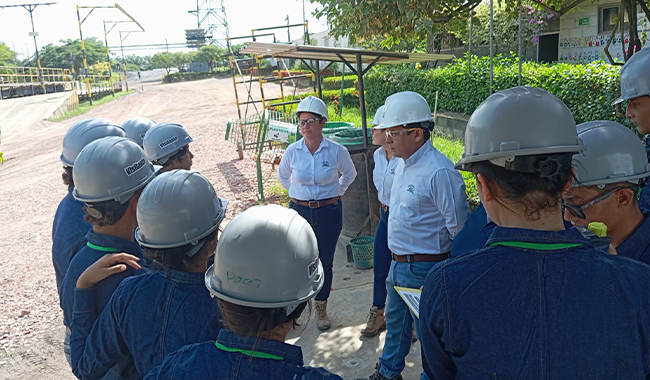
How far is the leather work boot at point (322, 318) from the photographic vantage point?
4887mm

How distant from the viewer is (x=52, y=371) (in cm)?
459

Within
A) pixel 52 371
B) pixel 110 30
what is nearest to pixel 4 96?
pixel 110 30

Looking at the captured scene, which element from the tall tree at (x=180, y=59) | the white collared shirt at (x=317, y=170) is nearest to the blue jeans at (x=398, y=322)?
the white collared shirt at (x=317, y=170)

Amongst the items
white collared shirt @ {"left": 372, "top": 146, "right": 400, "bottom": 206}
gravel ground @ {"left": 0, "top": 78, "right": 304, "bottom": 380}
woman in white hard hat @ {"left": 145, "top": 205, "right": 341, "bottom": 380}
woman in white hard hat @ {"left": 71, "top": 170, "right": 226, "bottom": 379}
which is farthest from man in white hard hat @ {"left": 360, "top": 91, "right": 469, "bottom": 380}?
gravel ground @ {"left": 0, "top": 78, "right": 304, "bottom": 380}

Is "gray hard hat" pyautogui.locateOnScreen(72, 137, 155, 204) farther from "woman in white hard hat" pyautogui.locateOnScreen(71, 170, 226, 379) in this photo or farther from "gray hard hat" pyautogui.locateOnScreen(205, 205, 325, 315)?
"gray hard hat" pyautogui.locateOnScreen(205, 205, 325, 315)

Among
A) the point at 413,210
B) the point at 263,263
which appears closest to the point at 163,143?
the point at 413,210

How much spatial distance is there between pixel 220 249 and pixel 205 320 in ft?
1.25

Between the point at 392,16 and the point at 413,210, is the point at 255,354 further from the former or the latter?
the point at 392,16

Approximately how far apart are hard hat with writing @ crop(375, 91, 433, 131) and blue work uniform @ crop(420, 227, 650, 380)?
2189 millimetres

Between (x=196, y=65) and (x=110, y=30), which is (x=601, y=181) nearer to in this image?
(x=110, y=30)

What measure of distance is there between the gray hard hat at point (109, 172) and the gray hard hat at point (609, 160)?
2130mm

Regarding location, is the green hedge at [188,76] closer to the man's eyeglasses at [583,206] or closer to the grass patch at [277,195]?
the grass patch at [277,195]

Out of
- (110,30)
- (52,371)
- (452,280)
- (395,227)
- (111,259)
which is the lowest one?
(52,371)

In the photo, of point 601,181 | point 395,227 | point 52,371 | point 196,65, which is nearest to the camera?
point 601,181
